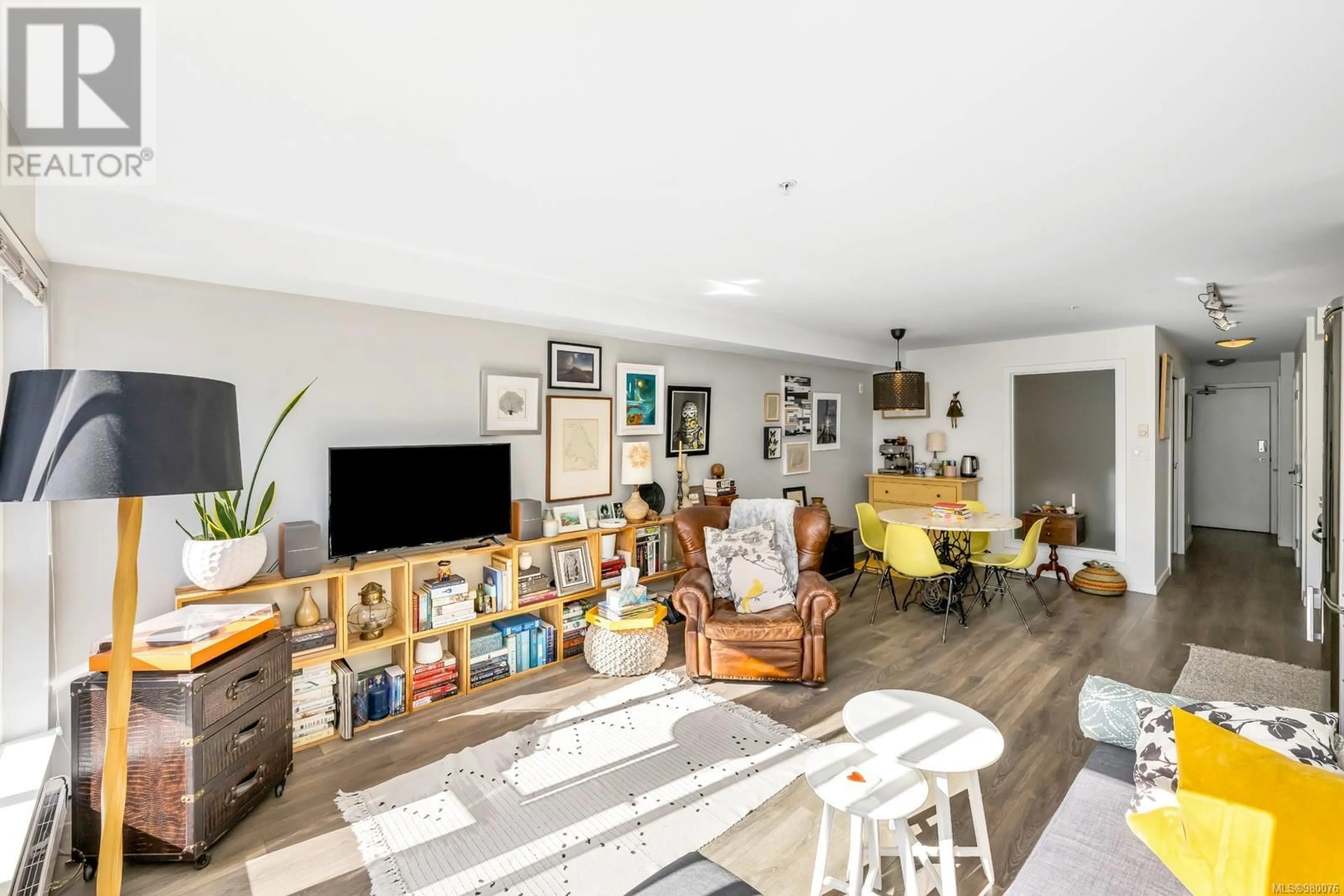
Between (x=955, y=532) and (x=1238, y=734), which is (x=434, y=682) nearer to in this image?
(x=1238, y=734)

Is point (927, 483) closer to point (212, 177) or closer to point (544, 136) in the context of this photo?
point (544, 136)

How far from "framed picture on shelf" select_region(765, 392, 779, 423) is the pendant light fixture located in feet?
3.09

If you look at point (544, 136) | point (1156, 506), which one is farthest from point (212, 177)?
point (1156, 506)

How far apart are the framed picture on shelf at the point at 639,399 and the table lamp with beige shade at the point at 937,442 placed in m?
3.46

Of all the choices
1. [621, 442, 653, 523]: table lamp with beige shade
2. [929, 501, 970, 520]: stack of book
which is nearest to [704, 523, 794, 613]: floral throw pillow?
[621, 442, 653, 523]: table lamp with beige shade

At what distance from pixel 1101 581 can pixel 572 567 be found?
4.73m

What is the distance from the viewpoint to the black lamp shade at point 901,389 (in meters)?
5.04

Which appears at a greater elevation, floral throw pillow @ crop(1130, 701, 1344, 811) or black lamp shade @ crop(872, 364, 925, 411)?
black lamp shade @ crop(872, 364, 925, 411)

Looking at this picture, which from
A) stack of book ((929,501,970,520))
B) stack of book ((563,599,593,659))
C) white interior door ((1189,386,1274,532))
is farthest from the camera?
white interior door ((1189,386,1274,532))

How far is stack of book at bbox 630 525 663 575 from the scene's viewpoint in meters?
4.33

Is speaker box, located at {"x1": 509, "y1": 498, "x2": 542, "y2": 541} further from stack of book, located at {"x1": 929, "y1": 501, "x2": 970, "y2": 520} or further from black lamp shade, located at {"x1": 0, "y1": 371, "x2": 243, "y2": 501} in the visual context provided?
stack of book, located at {"x1": 929, "y1": 501, "x2": 970, "y2": 520}

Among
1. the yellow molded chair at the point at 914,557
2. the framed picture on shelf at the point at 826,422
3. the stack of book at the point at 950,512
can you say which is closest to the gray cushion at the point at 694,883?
the yellow molded chair at the point at 914,557

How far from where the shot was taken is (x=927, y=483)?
627cm

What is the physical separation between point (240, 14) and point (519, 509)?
8.82 ft
